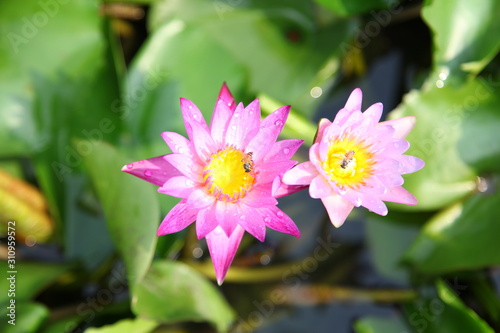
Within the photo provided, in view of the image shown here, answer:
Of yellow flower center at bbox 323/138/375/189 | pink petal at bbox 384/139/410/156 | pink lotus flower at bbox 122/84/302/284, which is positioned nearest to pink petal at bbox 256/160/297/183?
pink lotus flower at bbox 122/84/302/284

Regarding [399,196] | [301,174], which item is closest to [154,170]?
[301,174]

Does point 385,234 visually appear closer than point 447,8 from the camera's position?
No

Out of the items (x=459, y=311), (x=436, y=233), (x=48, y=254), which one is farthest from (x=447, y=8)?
(x=48, y=254)

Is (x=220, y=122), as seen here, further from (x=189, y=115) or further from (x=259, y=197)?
(x=259, y=197)

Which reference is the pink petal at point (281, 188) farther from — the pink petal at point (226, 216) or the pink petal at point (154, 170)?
the pink petal at point (154, 170)

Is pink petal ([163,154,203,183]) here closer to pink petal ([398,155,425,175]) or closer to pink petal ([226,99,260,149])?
pink petal ([226,99,260,149])

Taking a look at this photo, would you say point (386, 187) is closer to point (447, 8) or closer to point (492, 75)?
point (447, 8)
